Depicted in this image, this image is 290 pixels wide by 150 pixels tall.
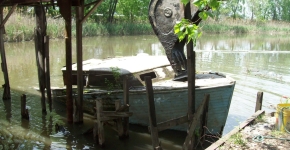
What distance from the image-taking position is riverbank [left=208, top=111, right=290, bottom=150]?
18.9ft

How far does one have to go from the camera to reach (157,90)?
8570 millimetres

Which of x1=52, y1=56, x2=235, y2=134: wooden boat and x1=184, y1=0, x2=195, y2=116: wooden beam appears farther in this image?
x1=52, y1=56, x2=235, y2=134: wooden boat

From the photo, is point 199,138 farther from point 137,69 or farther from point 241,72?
point 241,72

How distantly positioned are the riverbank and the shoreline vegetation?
10962 millimetres

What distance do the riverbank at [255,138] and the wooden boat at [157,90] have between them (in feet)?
5.10

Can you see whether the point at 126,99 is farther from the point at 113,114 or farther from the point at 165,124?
the point at 165,124

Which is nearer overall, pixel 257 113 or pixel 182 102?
pixel 257 113

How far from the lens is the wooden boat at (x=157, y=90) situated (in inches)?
331

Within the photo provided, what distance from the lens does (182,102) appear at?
8539 mm

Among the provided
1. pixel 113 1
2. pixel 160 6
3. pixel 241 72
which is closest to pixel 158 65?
pixel 160 6

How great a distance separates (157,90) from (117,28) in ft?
115

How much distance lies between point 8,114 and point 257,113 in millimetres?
7364

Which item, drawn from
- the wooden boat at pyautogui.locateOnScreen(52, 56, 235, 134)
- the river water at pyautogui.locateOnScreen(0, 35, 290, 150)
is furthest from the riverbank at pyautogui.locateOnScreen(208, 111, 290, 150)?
the river water at pyautogui.locateOnScreen(0, 35, 290, 150)

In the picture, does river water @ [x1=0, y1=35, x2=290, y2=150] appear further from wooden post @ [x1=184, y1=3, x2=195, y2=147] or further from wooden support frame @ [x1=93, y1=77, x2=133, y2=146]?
wooden post @ [x1=184, y1=3, x2=195, y2=147]
